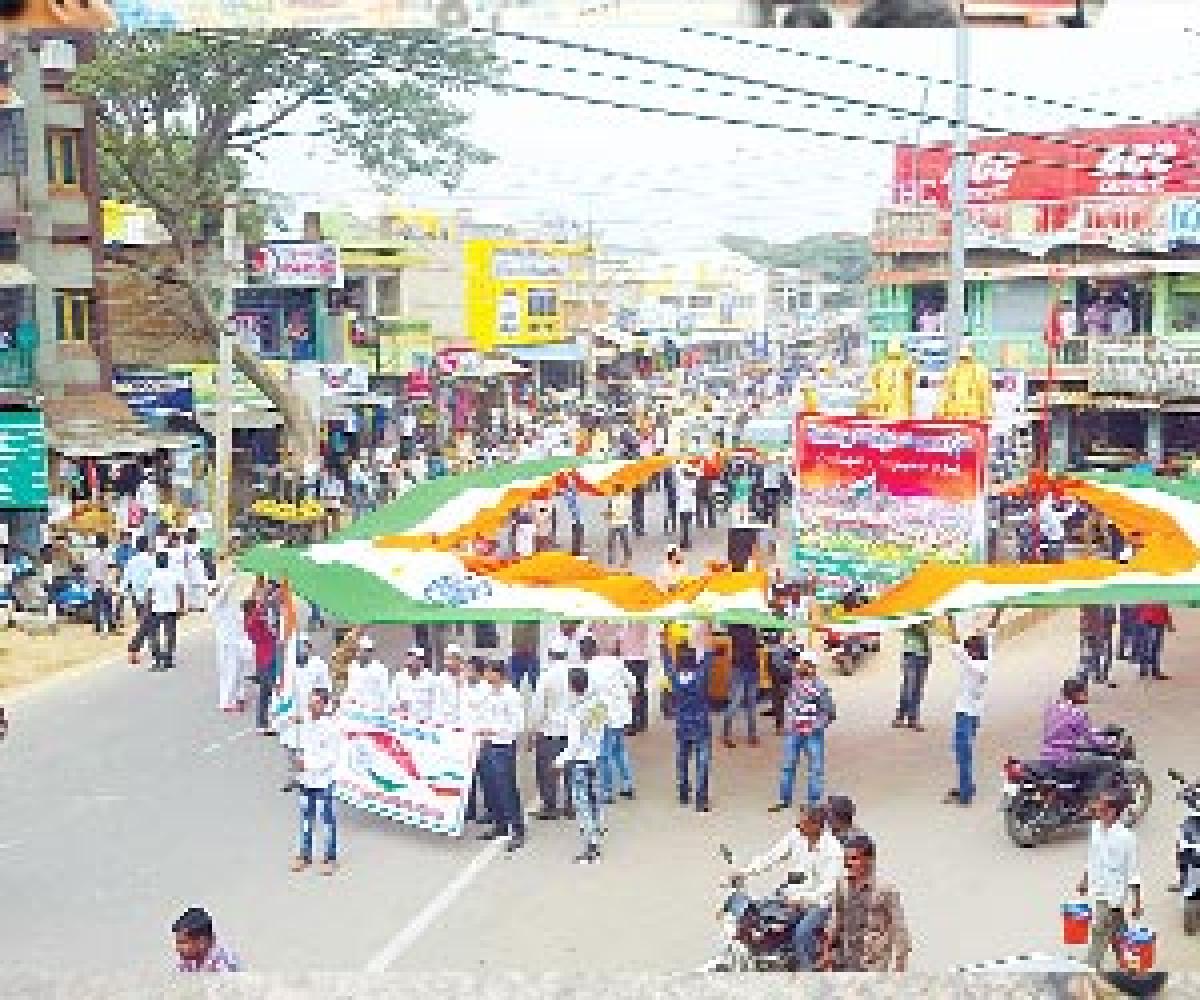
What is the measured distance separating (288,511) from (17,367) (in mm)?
3786

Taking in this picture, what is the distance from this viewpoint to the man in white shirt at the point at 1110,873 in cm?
745

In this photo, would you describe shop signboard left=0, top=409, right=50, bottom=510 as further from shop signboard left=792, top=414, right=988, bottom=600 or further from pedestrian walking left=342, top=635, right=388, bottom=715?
pedestrian walking left=342, top=635, right=388, bottom=715

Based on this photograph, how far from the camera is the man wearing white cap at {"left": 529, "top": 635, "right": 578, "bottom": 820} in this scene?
10.1 meters

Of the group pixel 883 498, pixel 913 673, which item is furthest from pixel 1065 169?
pixel 913 673

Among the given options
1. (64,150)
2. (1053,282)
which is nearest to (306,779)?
(64,150)

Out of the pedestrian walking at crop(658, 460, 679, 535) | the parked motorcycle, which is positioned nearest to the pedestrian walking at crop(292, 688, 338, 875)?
the parked motorcycle

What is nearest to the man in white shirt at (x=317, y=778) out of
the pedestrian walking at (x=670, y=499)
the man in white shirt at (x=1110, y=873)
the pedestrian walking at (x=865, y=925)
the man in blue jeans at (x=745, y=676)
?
the man in blue jeans at (x=745, y=676)

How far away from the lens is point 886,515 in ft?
48.5

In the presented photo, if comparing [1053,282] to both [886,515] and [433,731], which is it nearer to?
[886,515]

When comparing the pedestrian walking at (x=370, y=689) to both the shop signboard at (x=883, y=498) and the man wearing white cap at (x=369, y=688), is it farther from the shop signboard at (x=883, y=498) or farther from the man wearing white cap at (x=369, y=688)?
the shop signboard at (x=883, y=498)

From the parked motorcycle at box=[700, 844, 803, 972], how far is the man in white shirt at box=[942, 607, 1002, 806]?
3.22 metres

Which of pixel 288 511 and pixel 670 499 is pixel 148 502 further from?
pixel 670 499

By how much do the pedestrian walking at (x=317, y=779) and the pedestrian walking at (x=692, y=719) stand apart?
2.24m

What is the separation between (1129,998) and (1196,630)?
1363cm
